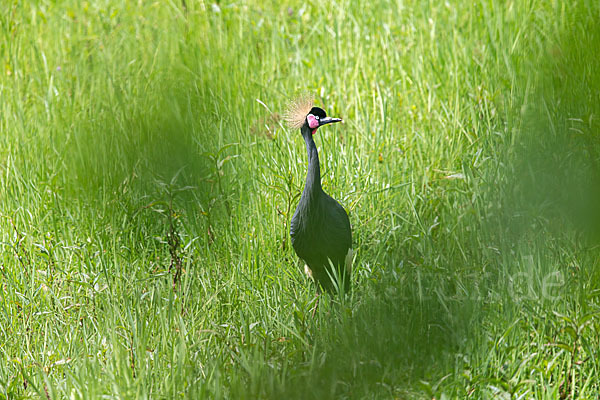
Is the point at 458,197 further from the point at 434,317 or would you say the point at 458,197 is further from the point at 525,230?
the point at 434,317

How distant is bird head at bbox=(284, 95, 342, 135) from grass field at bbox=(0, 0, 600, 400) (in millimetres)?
441

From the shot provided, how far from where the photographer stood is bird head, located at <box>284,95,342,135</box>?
2.89 metres

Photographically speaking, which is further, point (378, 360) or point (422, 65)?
point (422, 65)

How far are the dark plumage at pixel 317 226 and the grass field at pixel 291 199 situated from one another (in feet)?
0.55

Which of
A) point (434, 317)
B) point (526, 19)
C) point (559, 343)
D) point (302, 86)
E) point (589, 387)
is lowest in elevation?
point (589, 387)

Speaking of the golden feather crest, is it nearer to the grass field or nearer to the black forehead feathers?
the black forehead feathers

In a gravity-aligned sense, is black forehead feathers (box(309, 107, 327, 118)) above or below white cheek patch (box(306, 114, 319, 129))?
above

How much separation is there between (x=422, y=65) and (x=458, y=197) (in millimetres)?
1295

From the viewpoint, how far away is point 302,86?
4414 millimetres

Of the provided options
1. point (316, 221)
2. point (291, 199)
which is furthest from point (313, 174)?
point (291, 199)

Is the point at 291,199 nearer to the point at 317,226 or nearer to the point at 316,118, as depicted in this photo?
the point at 317,226

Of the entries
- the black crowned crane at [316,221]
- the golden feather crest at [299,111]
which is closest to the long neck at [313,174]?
the black crowned crane at [316,221]

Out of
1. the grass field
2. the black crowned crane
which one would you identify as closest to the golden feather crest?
the black crowned crane

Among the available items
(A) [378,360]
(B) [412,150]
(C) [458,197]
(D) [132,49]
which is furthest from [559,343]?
(D) [132,49]
